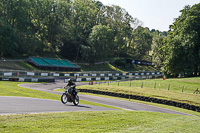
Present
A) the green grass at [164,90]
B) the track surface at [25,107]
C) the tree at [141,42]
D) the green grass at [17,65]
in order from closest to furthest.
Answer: the track surface at [25,107]
the green grass at [164,90]
the green grass at [17,65]
the tree at [141,42]

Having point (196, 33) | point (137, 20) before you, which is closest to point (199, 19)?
point (196, 33)

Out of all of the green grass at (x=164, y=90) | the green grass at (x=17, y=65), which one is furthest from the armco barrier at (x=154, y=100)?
the green grass at (x=17, y=65)

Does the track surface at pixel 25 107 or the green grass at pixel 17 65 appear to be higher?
the green grass at pixel 17 65

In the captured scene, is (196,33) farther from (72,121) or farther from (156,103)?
(72,121)

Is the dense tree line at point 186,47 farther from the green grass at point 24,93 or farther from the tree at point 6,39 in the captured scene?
the tree at point 6,39

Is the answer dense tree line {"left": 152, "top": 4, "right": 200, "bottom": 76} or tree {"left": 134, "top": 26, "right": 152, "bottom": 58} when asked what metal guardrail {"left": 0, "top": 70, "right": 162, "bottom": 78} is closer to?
dense tree line {"left": 152, "top": 4, "right": 200, "bottom": 76}

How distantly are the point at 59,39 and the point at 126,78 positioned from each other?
128ft

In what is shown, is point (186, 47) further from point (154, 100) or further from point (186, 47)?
point (154, 100)

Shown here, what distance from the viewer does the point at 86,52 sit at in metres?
87.0

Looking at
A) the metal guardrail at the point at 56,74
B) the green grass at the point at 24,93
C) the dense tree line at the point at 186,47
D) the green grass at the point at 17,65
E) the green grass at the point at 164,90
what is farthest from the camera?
the green grass at the point at 17,65

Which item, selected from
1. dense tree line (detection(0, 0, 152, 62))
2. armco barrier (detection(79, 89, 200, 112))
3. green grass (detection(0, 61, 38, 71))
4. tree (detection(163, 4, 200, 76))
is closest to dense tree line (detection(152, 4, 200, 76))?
tree (detection(163, 4, 200, 76))

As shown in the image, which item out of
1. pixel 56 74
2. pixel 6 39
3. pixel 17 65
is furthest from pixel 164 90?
pixel 6 39

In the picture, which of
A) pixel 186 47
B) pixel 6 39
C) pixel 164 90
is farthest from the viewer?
pixel 6 39

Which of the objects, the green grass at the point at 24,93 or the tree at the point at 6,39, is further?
the tree at the point at 6,39
